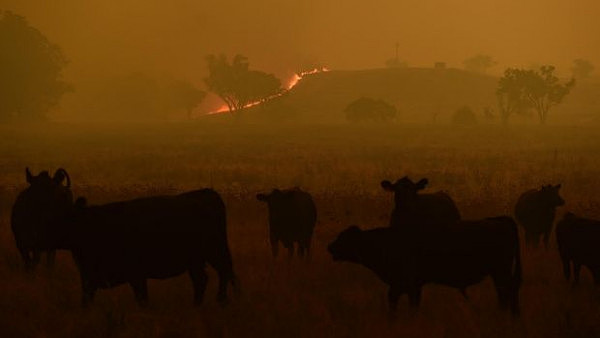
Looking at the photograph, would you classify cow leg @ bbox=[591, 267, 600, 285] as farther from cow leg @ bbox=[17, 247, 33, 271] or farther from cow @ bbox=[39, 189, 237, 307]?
cow leg @ bbox=[17, 247, 33, 271]

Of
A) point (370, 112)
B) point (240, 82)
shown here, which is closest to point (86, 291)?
point (370, 112)

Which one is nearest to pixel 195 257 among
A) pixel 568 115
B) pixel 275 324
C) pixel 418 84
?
pixel 275 324

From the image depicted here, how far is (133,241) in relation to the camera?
326 inches

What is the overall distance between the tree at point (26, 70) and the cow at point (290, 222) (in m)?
72.3

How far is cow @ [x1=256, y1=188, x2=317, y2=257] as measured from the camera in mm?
12422

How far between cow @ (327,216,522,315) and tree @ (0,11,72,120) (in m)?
77.0

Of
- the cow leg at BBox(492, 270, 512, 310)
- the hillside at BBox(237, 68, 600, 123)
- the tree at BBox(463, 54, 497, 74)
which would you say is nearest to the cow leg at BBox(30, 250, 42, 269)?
the cow leg at BBox(492, 270, 512, 310)

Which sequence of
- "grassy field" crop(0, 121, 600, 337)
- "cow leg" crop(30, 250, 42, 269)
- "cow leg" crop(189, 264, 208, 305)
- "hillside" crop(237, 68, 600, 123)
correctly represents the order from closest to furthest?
"grassy field" crop(0, 121, 600, 337) → "cow leg" crop(189, 264, 208, 305) → "cow leg" crop(30, 250, 42, 269) → "hillside" crop(237, 68, 600, 123)

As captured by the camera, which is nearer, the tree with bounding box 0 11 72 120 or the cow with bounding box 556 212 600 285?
the cow with bounding box 556 212 600 285

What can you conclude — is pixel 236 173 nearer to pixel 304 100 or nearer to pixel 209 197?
pixel 209 197

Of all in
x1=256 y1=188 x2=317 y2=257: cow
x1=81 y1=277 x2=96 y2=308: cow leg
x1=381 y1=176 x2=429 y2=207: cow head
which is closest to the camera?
x1=81 y1=277 x2=96 y2=308: cow leg

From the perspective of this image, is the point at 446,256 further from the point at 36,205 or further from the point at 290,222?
the point at 36,205

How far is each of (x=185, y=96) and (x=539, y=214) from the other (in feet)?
419

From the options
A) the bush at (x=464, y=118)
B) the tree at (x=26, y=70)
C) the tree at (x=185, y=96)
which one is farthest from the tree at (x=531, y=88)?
the tree at (x=185, y=96)
